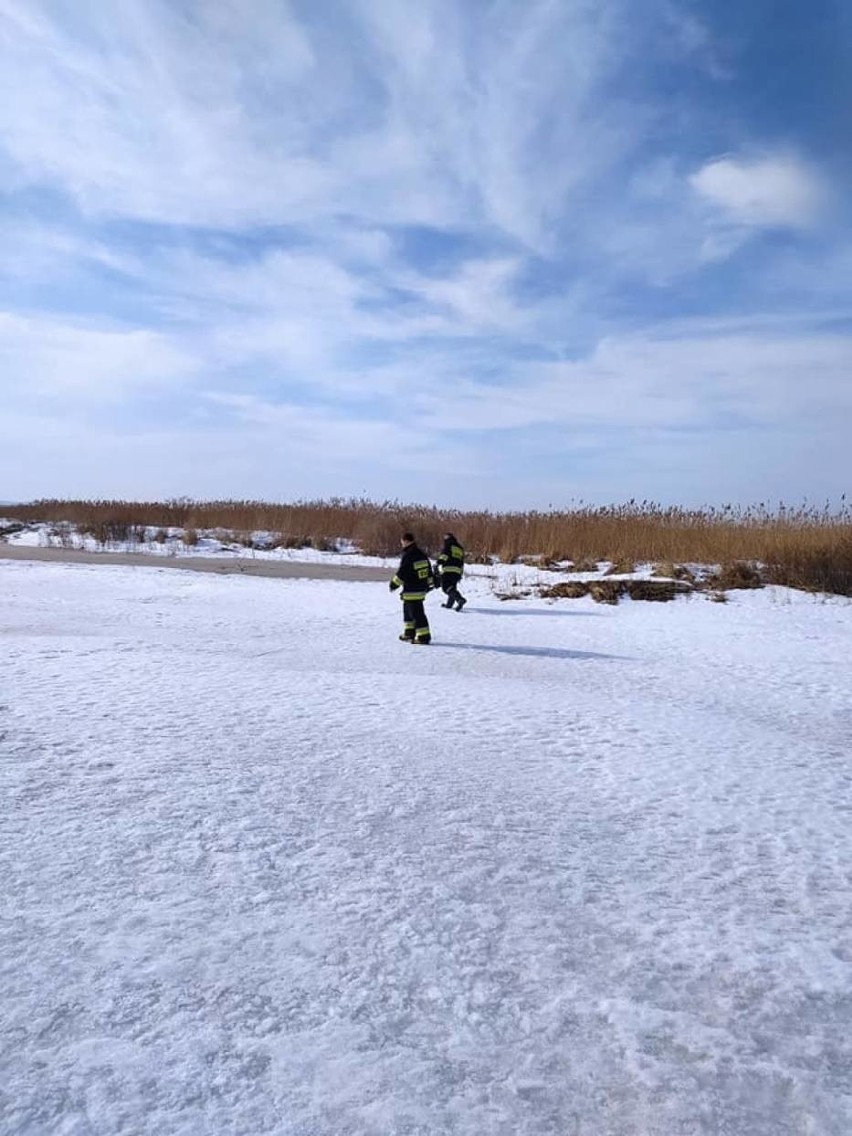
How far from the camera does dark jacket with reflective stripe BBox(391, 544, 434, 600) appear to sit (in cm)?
894

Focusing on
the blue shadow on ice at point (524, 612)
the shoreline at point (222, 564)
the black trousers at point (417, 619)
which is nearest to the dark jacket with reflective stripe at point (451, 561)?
the blue shadow on ice at point (524, 612)

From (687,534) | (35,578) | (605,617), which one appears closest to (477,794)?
(605,617)

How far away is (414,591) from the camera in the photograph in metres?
8.94

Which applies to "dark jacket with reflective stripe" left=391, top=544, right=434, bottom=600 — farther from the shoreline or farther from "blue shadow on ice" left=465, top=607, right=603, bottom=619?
the shoreline

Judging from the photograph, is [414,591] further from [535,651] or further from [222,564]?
[222,564]

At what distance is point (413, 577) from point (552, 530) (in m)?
11.4

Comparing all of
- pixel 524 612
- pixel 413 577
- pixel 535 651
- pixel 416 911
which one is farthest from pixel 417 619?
pixel 416 911

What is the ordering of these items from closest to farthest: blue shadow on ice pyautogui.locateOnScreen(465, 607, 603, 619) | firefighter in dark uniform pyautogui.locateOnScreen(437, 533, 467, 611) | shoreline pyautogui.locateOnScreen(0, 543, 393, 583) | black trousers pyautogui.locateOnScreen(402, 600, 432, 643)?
black trousers pyautogui.locateOnScreen(402, 600, 432, 643)
blue shadow on ice pyautogui.locateOnScreen(465, 607, 603, 619)
firefighter in dark uniform pyautogui.locateOnScreen(437, 533, 467, 611)
shoreline pyautogui.locateOnScreen(0, 543, 393, 583)

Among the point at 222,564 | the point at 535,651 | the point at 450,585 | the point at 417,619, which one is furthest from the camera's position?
the point at 222,564

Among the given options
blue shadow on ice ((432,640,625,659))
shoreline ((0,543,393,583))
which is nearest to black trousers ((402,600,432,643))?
blue shadow on ice ((432,640,625,659))

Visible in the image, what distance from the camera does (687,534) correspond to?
1698 centimetres

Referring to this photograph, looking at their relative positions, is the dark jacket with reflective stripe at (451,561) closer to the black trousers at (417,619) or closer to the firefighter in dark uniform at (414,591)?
the firefighter in dark uniform at (414,591)

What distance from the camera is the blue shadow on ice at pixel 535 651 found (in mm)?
8508

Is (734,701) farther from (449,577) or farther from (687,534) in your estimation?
(687,534)
